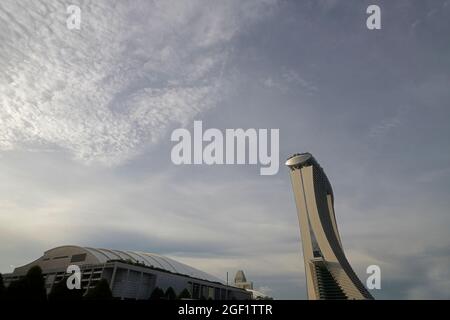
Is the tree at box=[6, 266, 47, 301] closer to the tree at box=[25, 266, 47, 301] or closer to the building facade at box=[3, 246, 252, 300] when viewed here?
the tree at box=[25, 266, 47, 301]

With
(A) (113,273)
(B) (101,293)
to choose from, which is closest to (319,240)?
(A) (113,273)

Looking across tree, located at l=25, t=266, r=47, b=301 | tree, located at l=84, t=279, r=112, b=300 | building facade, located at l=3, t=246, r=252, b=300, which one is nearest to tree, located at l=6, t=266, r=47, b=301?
tree, located at l=25, t=266, r=47, b=301

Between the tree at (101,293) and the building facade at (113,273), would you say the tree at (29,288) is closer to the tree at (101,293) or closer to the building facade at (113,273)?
the tree at (101,293)

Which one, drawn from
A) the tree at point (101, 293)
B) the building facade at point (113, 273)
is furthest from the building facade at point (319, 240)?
the tree at point (101, 293)

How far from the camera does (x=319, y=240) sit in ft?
293

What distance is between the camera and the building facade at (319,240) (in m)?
87.6

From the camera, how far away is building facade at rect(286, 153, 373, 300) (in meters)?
87.6

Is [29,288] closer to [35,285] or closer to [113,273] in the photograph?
[35,285]
